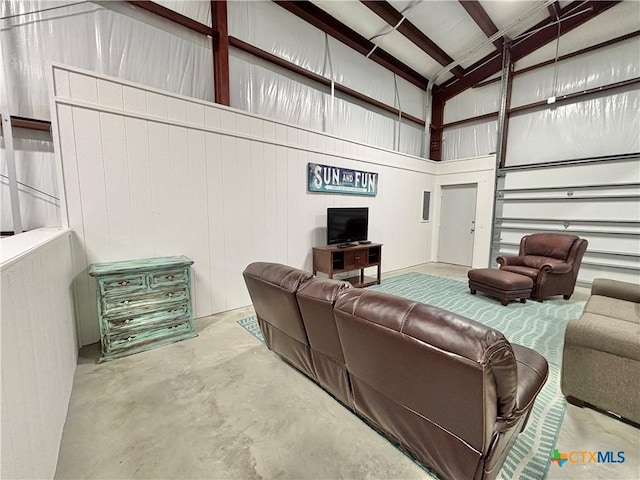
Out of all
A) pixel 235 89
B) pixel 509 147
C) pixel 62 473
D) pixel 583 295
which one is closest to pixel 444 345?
pixel 62 473

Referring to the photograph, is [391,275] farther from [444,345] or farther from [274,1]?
[274,1]

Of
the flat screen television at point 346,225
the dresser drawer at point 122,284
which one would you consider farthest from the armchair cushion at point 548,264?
the dresser drawer at point 122,284

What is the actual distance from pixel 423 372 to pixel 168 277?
238cm

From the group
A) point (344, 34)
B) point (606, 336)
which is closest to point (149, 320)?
point (606, 336)

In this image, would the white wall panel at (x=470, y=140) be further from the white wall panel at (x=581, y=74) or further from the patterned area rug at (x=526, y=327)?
the patterned area rug at (x=526, y=327)

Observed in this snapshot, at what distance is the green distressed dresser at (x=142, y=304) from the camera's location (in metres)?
2.25

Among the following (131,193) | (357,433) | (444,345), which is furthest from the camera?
(131,193)

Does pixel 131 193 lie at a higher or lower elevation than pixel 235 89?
lower

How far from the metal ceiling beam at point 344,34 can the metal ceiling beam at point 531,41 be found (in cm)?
104

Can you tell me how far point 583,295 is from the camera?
4098 mm

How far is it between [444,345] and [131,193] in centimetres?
297

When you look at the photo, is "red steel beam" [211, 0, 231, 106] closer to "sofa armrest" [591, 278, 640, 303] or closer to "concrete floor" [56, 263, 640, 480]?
"concrete floor" [56, 263, 640, 480]

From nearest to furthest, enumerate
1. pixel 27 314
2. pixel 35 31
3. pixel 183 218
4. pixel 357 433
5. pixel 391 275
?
pixel 27 314 → pixel 357 433 → pixel 35 31 → pixel 183 218 → pixel 391 275

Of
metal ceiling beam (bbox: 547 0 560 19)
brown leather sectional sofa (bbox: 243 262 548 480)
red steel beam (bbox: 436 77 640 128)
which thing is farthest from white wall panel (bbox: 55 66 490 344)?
metal ceiling beam (bbox: 547 0 560 19)
